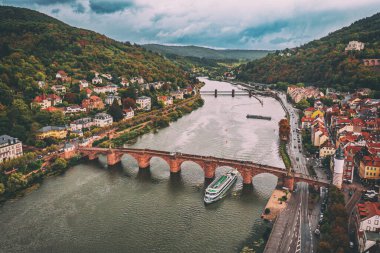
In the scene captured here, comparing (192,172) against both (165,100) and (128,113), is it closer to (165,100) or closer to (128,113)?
(128,113)

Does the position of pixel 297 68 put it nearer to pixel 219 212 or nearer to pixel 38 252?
A: pixel 219 212

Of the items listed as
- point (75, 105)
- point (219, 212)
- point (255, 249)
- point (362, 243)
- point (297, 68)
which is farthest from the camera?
point (297, 68)

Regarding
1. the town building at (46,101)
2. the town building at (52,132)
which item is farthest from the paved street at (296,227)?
the town building at (46,101)

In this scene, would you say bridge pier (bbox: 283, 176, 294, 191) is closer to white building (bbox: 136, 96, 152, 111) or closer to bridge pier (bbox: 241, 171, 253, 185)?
bridge pier (bbox: 241, 171, 253, 185)

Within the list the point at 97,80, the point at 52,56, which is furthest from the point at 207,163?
the point at 52,56

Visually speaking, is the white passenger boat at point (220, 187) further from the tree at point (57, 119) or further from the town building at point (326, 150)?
the tree at point (57, 119)

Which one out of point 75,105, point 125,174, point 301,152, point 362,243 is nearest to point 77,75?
point 75,105
